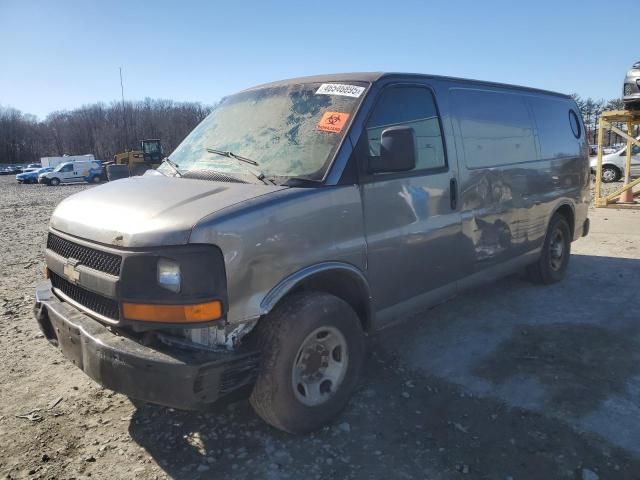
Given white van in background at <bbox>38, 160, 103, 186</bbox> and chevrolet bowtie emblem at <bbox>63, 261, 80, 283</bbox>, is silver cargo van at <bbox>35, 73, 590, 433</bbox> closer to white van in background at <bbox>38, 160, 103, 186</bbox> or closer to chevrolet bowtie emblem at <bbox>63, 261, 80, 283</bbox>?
chevrolet bowtie emblem at <bbox>63, 261, 80, 283</bbox>

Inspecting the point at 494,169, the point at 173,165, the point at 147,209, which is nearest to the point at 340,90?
the point at 173,165

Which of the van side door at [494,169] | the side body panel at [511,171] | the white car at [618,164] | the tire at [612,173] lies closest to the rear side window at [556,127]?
the side body panel at [511,171]

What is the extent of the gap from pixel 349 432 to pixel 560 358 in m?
2.04

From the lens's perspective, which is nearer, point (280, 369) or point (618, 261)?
point (280, 369)

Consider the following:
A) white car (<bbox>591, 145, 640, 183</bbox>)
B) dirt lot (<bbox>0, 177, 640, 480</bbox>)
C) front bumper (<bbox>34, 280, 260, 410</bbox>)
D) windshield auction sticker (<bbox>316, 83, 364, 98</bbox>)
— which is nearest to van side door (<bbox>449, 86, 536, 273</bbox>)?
dirt lot (<bbox>0, 177, 640, 480</bbox>)

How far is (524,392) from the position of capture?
3564 mm

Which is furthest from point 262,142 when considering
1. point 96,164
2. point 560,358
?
point 96,164

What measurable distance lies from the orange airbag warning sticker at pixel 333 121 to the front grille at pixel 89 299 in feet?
5.55

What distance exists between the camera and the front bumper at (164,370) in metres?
2.48

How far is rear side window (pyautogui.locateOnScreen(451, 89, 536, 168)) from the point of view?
168 inches

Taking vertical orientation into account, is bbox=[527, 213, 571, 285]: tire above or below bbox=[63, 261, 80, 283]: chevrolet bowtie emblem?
below

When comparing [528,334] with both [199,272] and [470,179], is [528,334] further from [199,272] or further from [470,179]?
[199,272]

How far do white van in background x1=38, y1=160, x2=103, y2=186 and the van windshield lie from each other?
40.6m

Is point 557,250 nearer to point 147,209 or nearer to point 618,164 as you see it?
point 147,209
